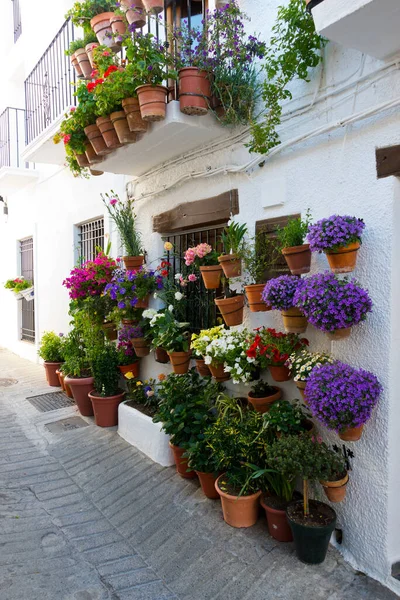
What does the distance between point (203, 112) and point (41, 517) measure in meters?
3.80

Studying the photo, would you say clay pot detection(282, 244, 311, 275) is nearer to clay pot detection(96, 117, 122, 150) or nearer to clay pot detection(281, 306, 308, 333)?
clay pot detection(281, 306, 308, 333)

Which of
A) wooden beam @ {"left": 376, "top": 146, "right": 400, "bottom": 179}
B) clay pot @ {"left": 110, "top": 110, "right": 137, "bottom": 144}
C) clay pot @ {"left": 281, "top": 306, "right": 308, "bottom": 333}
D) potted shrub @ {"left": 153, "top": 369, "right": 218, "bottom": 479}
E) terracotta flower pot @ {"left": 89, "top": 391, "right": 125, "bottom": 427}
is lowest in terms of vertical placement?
terracotta flower pot @ {"left": 89, "top": 391, "right": 125, "bottom": 427}

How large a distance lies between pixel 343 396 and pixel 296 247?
3.53 ft

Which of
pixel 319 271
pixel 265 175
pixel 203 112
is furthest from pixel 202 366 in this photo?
pixel 203 112

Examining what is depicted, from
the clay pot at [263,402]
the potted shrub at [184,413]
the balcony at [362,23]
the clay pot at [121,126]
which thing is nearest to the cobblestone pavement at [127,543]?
the potted shrub at [184,413]

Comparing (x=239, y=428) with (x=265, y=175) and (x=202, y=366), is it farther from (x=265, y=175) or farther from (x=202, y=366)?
(x=265, y=175)

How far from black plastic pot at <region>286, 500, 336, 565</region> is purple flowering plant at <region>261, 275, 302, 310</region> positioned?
4.73ft

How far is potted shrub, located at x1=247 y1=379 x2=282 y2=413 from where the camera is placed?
3.57m

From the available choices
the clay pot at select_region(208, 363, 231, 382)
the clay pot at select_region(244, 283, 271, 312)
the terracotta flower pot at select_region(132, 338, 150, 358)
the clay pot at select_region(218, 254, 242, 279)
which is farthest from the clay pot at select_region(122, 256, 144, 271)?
the clay pot at select_region(244, 283, 271, 312)

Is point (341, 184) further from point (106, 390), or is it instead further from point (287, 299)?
A: point (106, 390)

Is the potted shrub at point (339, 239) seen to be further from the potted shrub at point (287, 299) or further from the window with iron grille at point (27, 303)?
the window with iron grille at point (27, 303)

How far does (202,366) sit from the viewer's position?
4.22 meters

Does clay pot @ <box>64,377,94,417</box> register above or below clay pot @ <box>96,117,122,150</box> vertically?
below

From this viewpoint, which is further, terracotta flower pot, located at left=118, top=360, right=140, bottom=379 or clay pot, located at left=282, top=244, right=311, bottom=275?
terracotta flower pot, located at left=118, top=360, right=140, bottom=379
